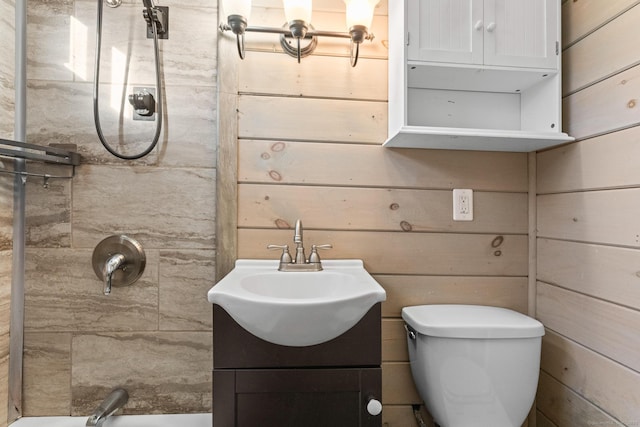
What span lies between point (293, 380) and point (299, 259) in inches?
15.3

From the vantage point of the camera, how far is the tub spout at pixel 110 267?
104 centimetres

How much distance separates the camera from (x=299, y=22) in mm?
1093

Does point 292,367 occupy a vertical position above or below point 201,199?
below

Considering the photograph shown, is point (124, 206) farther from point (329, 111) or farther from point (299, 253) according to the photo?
point (329, 111)

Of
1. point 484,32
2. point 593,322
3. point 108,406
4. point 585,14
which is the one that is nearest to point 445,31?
point 484,32

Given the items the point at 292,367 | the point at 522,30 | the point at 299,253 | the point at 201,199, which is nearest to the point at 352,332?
the point at 292,367

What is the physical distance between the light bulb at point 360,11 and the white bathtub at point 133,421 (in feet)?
4.93

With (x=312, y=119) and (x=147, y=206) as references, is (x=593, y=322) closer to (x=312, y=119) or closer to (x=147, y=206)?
(x=312, y=119)

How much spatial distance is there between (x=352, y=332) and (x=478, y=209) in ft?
2.48

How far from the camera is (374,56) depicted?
1.27 metres

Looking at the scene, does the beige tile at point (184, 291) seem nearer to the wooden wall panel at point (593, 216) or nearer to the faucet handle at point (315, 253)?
the faucet handle at point (315, 253)

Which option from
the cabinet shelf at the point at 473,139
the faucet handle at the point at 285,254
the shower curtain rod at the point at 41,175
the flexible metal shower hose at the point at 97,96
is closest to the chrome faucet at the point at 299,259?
the faucet handle at the point at 285,254

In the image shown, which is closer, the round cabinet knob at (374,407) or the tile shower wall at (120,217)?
the round cabinet knob at (374,407)

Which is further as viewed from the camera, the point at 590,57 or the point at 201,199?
the point at 201,199
